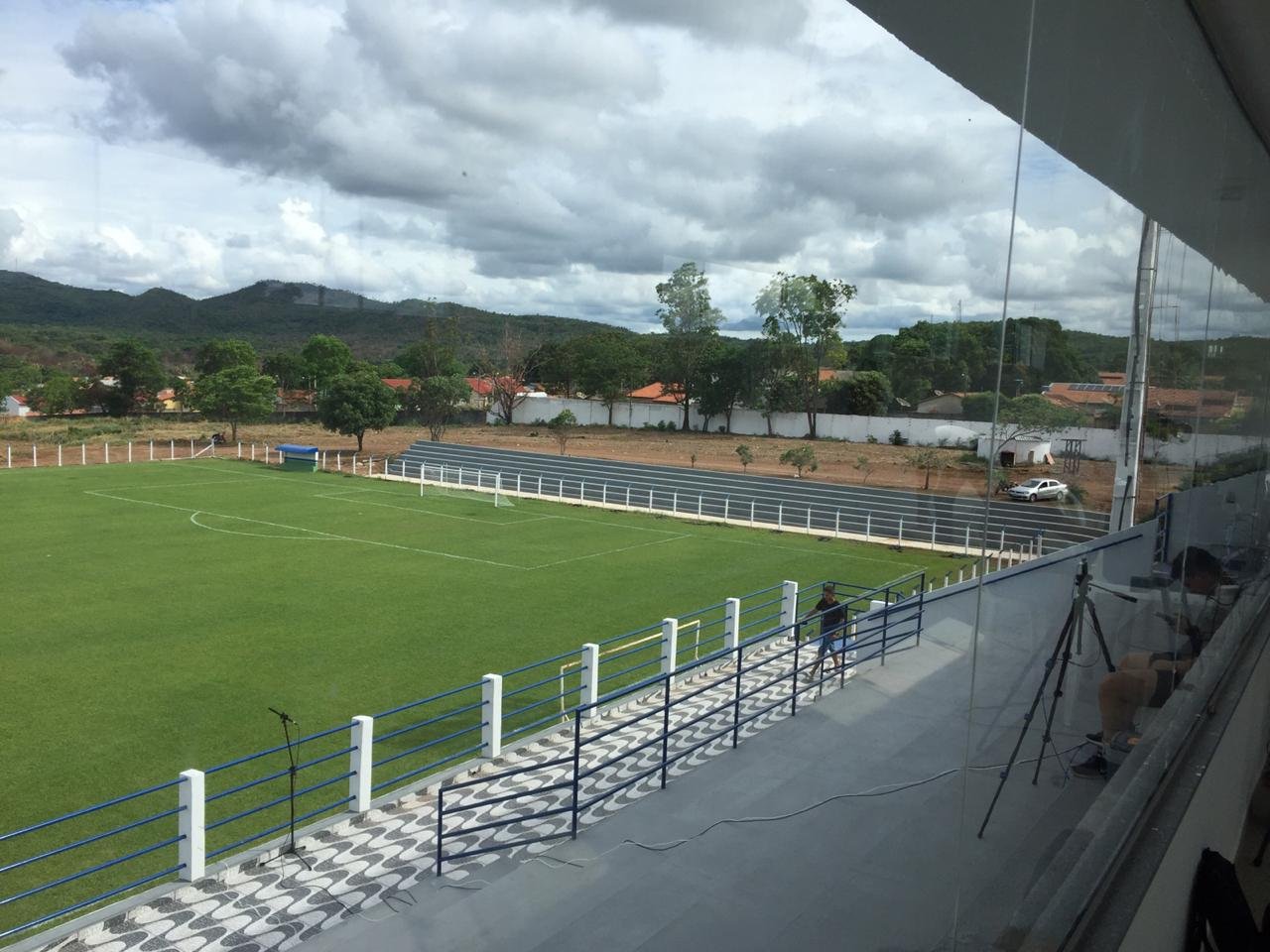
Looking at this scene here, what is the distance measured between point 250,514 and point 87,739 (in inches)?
358

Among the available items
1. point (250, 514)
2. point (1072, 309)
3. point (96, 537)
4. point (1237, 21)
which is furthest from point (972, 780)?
point (250, 514)

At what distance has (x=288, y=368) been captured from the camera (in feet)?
12.7

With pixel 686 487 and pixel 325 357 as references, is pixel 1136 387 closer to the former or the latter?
pixel 325 357

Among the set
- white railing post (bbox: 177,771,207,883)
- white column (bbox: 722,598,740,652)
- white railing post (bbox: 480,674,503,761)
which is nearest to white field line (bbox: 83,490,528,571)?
white column (bbox: 722,598,740,652)

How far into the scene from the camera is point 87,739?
498 centimetres

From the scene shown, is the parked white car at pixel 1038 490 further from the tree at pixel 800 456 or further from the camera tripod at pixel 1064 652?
the tree at pixel 800 456

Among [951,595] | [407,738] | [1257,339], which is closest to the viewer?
[951,595]

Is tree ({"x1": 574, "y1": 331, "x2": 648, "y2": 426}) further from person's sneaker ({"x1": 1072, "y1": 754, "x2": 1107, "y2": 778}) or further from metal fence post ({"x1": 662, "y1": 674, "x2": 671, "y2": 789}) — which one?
person's sneaker ({"x1": 1072, "y1": 754, "x2": 1107, "y2": 778})

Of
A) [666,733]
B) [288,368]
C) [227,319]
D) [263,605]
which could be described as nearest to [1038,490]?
[666,733]

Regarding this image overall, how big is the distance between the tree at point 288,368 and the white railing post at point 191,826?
1.41 meters

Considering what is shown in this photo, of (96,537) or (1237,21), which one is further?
(96,537)

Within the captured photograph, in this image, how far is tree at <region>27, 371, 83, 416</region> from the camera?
7.38ft

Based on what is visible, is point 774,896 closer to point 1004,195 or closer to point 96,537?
point 1004,195

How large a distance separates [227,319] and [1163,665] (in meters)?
2.24
